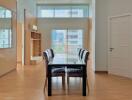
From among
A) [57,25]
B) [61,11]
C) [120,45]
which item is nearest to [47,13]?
[61,11]

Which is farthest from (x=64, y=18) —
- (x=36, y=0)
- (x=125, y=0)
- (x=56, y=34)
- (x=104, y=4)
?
(x=125, y=0)

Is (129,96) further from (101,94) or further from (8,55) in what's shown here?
(8,55)

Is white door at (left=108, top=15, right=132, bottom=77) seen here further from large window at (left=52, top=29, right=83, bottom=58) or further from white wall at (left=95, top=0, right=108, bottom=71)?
large window at (left=52, top=29, right=83, bottom=58)

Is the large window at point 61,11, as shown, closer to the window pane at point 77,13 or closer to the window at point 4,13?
the window pane at point 77,13

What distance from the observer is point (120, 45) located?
824 cm

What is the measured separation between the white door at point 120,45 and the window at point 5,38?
366 cm

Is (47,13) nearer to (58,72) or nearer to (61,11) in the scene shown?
(61,11)

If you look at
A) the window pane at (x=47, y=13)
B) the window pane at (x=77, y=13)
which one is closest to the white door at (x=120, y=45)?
the window pane at (x=77, y=13)

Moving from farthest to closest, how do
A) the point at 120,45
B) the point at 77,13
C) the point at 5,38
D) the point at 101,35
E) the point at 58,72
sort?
1. the point at 77,13
2. the point at 101,35
3. the point at 5,38
4. the point at 120,45
5. the point at 58,72

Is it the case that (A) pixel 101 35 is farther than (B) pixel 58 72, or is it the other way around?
(A) pixel 101 35

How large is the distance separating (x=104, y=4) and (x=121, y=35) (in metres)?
1.48

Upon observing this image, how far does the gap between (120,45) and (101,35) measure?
99 cm

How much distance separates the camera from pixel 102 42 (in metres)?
8.98

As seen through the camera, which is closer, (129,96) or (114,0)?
(129,96)
